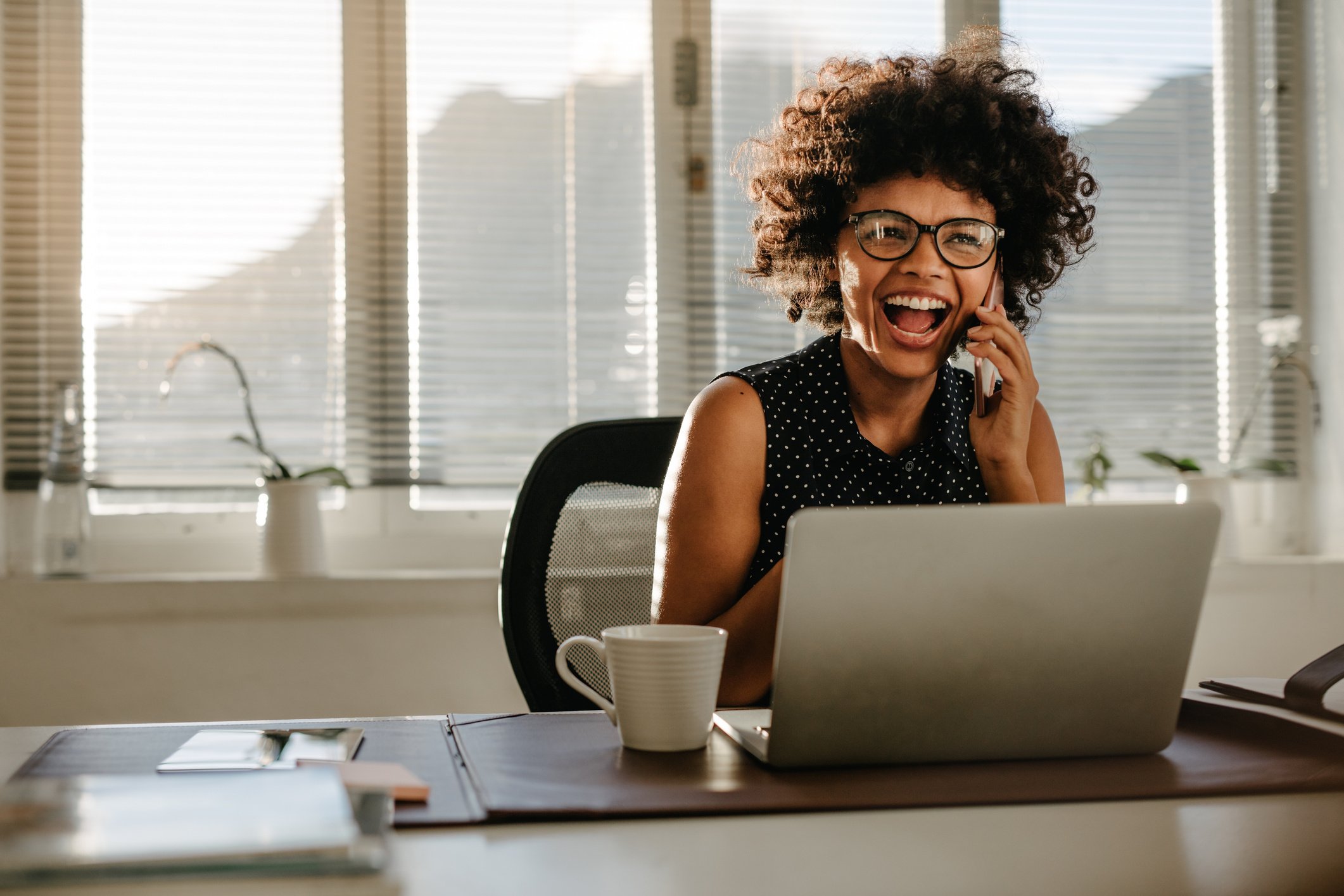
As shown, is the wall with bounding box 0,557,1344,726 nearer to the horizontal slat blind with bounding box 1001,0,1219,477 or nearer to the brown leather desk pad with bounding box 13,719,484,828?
the horizontal slat blind with bounding box 1001,0,1219,477

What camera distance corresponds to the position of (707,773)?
29.1 inches

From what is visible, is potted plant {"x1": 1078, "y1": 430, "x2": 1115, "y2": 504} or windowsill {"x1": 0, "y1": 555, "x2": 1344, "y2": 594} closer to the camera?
windowsill {"x1": 0, "y1": 555, "x2": 1344, "y2": 594}

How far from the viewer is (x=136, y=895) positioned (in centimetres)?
51

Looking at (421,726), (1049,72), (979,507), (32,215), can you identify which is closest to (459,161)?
(32,215)

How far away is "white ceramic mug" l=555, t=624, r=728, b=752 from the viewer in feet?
2.57

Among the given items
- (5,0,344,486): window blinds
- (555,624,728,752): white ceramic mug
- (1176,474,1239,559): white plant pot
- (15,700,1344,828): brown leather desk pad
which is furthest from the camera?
(1176,474,1239,559): white plant pot

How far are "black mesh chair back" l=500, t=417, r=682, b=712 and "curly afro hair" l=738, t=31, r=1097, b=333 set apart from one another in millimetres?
312

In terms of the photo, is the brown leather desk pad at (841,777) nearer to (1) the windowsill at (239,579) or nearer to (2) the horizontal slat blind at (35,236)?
(1) the windowsill at (239,579)

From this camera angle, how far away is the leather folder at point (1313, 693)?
85cm

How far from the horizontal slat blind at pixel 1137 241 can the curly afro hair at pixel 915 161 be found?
3.72 feet

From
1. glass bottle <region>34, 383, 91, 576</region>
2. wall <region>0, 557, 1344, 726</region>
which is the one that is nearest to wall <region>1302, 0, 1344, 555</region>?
wall <region>0, 557, 1344, 726</region>

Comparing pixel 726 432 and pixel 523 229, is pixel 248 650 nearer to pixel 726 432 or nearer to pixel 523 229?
pixel 523 229

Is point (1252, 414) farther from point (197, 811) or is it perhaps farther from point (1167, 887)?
point (197, 811)

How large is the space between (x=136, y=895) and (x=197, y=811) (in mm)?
62
